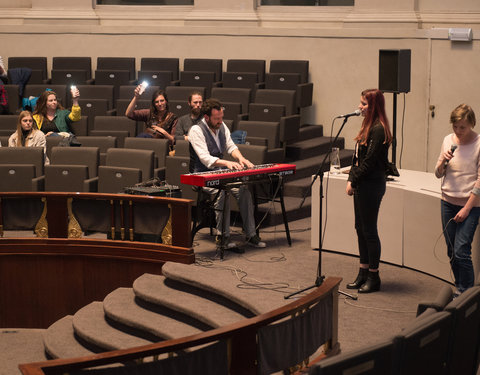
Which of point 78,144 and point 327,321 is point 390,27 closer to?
point 78,144

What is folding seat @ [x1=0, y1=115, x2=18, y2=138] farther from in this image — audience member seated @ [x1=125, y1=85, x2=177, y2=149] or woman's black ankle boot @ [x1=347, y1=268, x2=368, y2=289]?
woman's black ankle boot @ [x1=347, y1=268, x2=368, y2=289]

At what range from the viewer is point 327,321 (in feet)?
12.9

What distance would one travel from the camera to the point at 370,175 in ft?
17.3

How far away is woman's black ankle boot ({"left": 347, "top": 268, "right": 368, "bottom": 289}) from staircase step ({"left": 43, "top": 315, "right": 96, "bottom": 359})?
179cm

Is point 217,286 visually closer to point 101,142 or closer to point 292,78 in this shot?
point 101,142

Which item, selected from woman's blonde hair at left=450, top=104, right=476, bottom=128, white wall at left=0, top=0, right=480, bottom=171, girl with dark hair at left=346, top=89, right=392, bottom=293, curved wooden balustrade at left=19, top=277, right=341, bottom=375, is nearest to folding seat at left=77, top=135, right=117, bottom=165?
white wall at left=0, top=0, right=480, bottom=171

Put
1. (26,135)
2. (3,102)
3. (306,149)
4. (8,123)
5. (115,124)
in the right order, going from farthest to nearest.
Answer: (3,102)
(306,149)
(8,123)
(115,124)
(26,135)

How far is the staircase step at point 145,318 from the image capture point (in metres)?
4.88

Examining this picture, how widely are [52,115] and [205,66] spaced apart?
2233 mm

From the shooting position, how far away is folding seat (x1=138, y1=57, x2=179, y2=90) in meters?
9.84

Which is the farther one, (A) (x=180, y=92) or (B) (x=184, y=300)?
(A) (x=180, y=92)

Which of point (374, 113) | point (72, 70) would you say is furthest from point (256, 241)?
point (72, 70)

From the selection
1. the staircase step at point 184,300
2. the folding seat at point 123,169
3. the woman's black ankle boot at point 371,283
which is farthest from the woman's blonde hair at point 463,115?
the folding seat at point 123,169

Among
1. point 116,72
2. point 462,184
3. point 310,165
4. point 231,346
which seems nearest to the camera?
point 231,346
